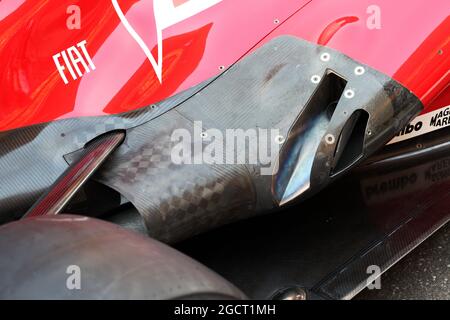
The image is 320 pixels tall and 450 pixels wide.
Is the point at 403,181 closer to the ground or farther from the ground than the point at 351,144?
closer to the ground

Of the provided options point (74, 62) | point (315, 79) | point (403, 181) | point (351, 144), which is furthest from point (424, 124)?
point (74, 62)

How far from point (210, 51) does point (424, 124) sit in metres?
0.79

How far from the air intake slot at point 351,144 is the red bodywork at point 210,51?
15cm

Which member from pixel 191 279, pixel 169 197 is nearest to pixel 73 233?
pixel 191 279

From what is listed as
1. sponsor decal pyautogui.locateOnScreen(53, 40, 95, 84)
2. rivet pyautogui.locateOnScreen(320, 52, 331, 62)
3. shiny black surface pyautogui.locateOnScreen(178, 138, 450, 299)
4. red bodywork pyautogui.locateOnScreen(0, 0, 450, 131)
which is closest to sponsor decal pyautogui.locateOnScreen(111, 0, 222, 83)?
red bodywork pyautogui.locateOnScreen(0, 0, 450, 131)

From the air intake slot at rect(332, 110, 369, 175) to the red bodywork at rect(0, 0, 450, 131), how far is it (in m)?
0.15

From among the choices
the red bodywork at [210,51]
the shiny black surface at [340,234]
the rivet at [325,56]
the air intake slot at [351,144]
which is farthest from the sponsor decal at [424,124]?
the rivet at [325,56]

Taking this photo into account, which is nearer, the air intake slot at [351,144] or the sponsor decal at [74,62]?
the air intake slot at [351,144]

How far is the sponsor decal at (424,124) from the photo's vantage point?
7.79 ft

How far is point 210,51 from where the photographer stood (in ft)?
6.74

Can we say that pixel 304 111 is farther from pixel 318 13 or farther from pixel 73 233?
pixel 73 233

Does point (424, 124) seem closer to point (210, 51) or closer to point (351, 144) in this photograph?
point (351, 144)

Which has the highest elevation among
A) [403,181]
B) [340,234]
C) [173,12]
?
[173,12]

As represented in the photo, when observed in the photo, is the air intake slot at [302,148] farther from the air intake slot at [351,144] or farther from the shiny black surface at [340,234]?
the shiny black surface at [340,234]
